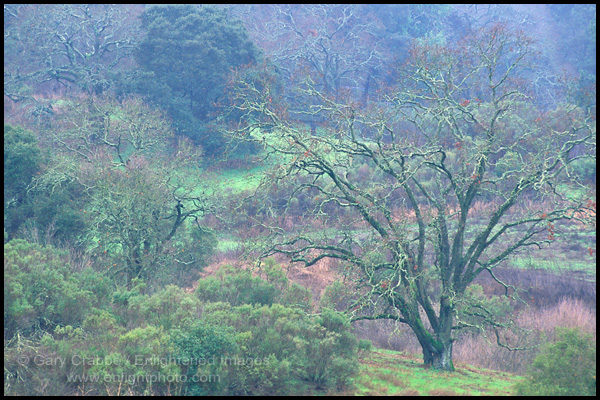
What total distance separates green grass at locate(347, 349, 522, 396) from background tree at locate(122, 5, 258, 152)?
22.2 metres

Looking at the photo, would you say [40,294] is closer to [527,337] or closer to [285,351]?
[285,351]

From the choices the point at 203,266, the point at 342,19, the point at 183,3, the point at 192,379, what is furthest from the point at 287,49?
the point at 192,379

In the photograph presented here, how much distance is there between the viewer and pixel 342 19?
43656 millimetres

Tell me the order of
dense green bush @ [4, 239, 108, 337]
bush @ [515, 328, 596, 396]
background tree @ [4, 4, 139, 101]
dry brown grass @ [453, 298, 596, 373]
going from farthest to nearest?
background tree @ [4, 4, 139, 101], dry brown grass @ [453, 298, 596, 373], dense green bush @ [4, 239, 108, 337], bush @ [515, 328, 596, 396]

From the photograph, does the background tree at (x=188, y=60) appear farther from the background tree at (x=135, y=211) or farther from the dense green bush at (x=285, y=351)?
the dense green bush at (x=285, y=351)

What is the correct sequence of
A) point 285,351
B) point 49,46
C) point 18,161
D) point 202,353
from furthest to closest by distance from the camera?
point 49,46, point 18,161, point 285,351, point 202,353

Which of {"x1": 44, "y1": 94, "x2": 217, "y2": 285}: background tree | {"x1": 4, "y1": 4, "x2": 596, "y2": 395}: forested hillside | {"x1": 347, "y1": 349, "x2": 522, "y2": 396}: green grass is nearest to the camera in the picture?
{"x1": 4, "y1": 4, "x2": 596, "y2": 395}: forested hillside

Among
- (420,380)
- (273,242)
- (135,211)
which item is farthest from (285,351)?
(135,211)

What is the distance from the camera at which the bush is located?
873 cm

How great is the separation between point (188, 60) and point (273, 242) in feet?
70.6

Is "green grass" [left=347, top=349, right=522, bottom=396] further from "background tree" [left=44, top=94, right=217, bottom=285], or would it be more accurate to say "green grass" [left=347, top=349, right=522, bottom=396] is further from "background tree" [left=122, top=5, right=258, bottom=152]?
"background tree" [left=122, top=5, right=258, bottom=152]

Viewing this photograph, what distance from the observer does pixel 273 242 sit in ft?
48.9

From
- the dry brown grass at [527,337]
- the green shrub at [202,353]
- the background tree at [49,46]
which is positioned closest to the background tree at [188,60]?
the background tree at [49,46]

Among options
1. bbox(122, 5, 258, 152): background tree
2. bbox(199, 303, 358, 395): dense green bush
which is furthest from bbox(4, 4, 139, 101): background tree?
bbox(199, 303, 358, 395): dense green bush
